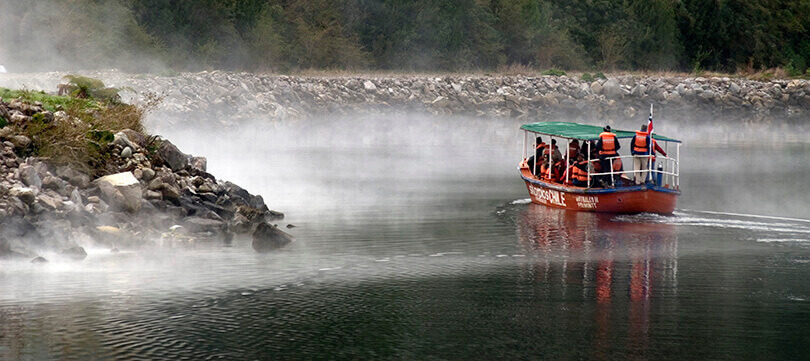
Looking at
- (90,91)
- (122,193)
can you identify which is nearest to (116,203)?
(122,193)

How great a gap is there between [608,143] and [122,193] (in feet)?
44.1

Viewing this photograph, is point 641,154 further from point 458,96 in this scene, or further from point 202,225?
point 458,96

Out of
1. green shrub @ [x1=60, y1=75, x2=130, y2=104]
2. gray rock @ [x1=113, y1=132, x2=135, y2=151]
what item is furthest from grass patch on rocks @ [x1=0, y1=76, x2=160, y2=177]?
green shrub @ [x1=60, y1=75, x2=130, y2=104]

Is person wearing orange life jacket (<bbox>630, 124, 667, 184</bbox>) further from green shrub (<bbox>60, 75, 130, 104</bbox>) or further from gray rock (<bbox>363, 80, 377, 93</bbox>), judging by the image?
gray rock (<bbox>363, 80, 377, 93</bbox>)

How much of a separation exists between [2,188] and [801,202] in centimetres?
2257

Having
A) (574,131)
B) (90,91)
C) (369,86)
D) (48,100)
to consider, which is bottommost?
(574,131)

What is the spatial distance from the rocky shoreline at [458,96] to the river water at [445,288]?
33283 millimetres

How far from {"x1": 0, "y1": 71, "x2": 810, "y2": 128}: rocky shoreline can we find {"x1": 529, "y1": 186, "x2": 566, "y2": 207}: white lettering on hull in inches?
1216

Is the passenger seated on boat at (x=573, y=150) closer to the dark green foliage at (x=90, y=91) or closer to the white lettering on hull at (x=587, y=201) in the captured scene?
the white lettering on hull at (x=587, y=201)

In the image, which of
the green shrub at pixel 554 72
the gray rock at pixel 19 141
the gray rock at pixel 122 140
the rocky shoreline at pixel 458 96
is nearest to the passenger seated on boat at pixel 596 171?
the gray rock at pixel 122 140

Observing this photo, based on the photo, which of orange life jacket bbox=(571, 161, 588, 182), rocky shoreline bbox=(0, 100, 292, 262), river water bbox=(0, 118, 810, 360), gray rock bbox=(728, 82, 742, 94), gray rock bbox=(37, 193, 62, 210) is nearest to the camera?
river water bbox=(0, 118, 810, 360)

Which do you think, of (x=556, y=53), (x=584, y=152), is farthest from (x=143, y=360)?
(x=556, y=53)

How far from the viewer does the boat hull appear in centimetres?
2895

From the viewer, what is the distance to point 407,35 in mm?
94438
